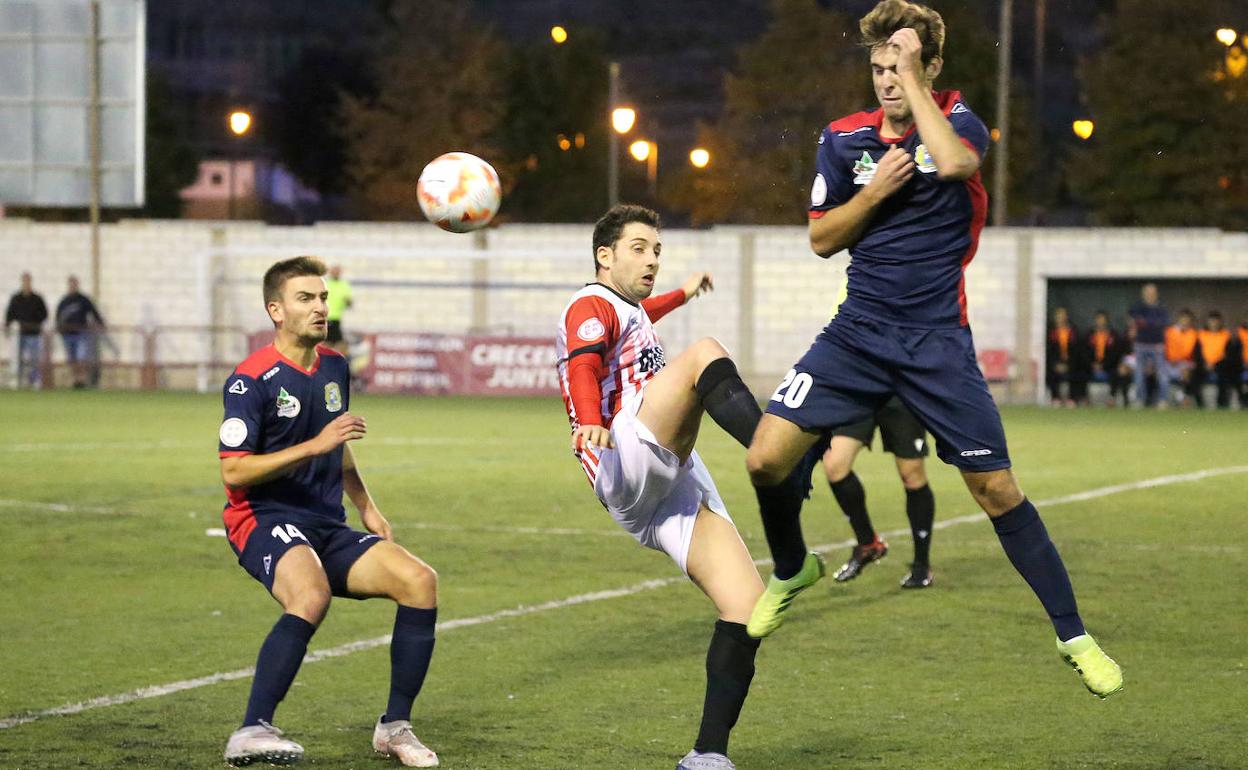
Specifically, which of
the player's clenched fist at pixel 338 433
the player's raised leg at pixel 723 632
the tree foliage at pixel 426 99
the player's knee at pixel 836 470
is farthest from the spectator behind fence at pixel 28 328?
Result: the player's raised leg at pixel 723 632

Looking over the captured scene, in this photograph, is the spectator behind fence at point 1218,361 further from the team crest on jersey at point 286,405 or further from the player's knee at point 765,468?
the team crest on jersey at point 286,405

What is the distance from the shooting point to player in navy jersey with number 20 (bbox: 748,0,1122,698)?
5.61 m

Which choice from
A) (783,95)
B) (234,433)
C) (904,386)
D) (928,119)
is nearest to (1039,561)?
(904,386)

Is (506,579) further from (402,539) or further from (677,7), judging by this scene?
(677,7)

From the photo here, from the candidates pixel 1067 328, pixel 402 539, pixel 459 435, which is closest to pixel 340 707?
pixel 402 539

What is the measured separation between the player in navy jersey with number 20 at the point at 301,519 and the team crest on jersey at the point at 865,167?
5.95ft

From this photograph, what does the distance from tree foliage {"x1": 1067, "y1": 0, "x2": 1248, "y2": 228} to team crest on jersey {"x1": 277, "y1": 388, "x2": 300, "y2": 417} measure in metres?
47.6

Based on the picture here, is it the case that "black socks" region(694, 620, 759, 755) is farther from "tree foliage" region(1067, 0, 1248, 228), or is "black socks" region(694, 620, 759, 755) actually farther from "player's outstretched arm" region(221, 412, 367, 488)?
"tree foliage" region(1067, 0, 1248, 228)

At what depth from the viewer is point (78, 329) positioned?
32.0 metres

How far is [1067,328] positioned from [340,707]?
2388 cm

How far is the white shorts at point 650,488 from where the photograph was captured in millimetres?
5699

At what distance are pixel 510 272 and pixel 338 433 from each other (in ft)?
92.4

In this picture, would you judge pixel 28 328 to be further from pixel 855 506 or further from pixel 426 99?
pixel 426 99

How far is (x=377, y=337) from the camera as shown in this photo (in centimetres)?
3066
